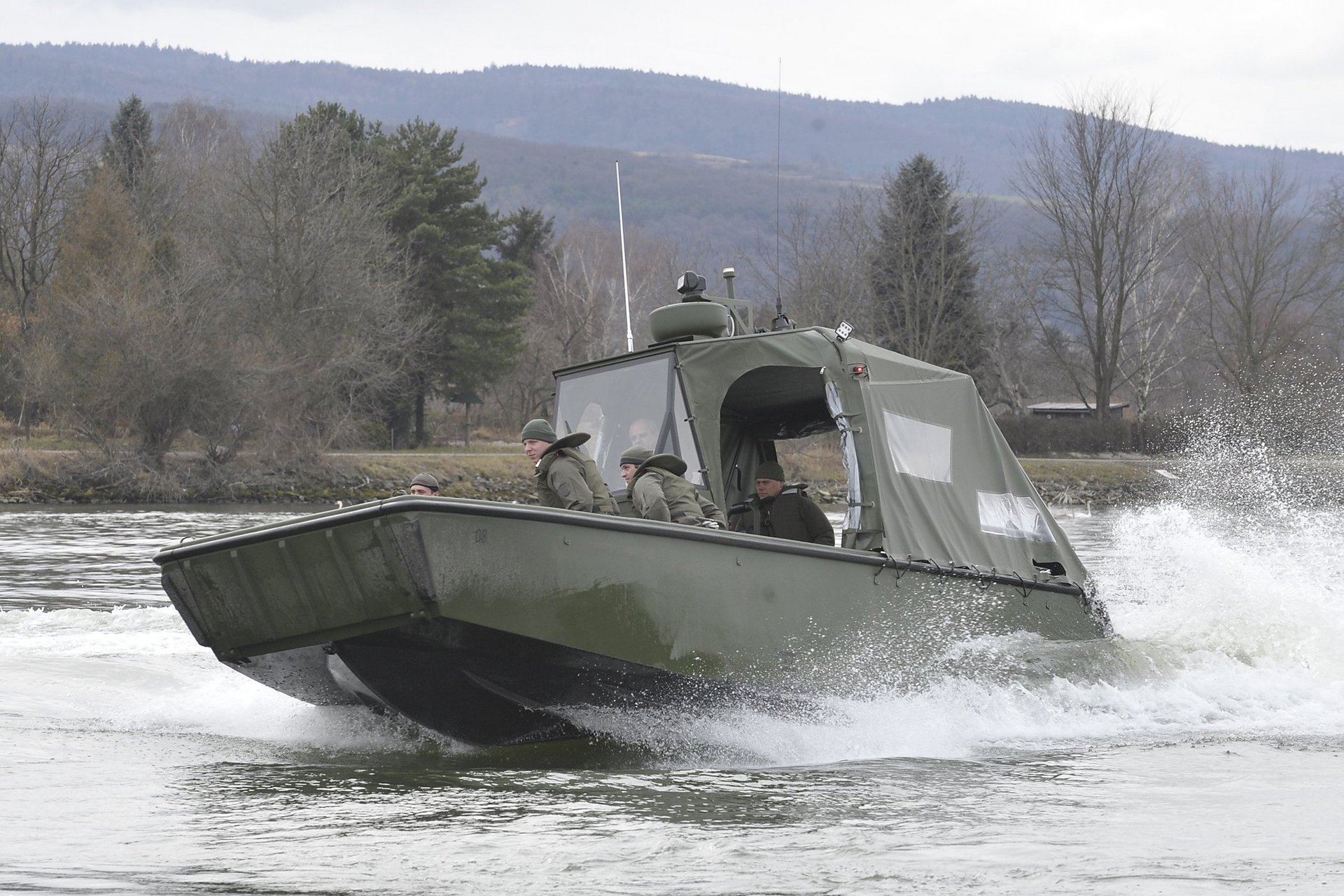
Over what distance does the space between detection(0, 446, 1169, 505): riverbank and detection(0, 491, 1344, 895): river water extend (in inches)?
858

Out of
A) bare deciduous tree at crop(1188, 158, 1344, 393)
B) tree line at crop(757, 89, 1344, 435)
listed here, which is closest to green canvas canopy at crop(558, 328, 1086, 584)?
tree line at crop(757, 89, 1344, 435)

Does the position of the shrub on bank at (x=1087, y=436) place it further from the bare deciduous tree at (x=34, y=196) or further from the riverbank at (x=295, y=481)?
the bare deciduous tree at (x=34, y=196)

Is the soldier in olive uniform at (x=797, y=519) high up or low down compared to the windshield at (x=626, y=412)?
down

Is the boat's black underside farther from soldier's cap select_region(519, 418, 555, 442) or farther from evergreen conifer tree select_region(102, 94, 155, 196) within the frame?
evergreen conifer tree select_region(102, 94, 155, 196)

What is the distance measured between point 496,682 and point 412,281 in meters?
46.1

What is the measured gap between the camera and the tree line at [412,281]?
119 feet

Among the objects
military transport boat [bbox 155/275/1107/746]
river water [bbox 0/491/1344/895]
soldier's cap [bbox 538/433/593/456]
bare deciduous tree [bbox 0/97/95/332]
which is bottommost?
river water [bbox 0/491/1344/895]

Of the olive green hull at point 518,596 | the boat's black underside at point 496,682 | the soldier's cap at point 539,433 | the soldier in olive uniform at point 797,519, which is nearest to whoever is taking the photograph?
the olive green hull at point 518,596

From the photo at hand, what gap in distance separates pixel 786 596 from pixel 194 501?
1123 inches

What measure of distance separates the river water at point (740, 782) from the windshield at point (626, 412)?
1910mm

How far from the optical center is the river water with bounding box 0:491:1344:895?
5484mm

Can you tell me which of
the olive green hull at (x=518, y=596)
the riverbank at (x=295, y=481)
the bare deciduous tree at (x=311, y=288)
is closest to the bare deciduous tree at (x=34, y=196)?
the bare deciduous tree at (x=311, y=288)

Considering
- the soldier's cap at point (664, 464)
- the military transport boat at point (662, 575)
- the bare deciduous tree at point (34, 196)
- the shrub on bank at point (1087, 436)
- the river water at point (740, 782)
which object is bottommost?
the shrub on bank at point (1087, 436)

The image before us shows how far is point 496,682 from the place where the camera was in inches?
297
